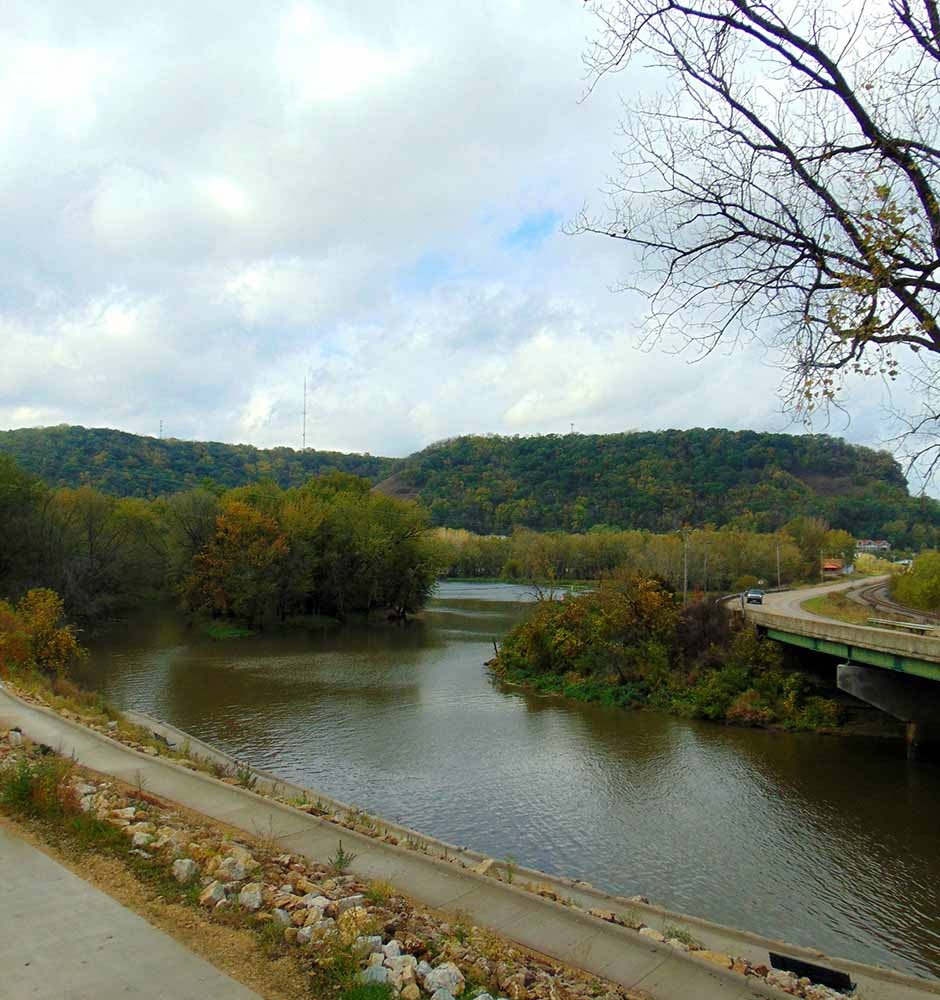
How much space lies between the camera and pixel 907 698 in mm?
25516

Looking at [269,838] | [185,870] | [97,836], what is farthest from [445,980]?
[97,836]

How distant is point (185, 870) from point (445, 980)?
3134 mm

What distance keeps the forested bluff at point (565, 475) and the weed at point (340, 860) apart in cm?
10151

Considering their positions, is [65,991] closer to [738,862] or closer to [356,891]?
[356,891]

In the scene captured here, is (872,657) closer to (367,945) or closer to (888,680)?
(888,680)

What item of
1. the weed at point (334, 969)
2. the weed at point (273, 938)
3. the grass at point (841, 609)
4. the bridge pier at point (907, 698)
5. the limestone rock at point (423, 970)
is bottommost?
the bridge pier at point (907, 698)

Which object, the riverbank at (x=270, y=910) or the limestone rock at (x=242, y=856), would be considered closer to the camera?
the riverbank at (x=270, y=910)

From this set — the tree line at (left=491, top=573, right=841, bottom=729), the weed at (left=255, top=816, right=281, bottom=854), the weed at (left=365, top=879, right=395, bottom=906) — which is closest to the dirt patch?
the weed at (left=365, top=879, right=395, bottom=906)

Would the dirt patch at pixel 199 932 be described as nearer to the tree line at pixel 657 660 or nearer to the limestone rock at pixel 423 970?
the limestone rock at pixel 423 970

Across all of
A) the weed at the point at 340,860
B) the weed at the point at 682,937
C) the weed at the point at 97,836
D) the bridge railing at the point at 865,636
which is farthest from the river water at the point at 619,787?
the weed at the point at 97,836

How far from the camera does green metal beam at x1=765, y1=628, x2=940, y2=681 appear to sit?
72.4 feet

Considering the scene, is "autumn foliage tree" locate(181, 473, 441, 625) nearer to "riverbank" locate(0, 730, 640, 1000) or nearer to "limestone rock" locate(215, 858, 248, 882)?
"riverbank" locate(0, 730, 640, 1000)

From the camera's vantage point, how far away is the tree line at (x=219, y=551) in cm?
5147

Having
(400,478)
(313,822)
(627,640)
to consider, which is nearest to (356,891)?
(313,822)
